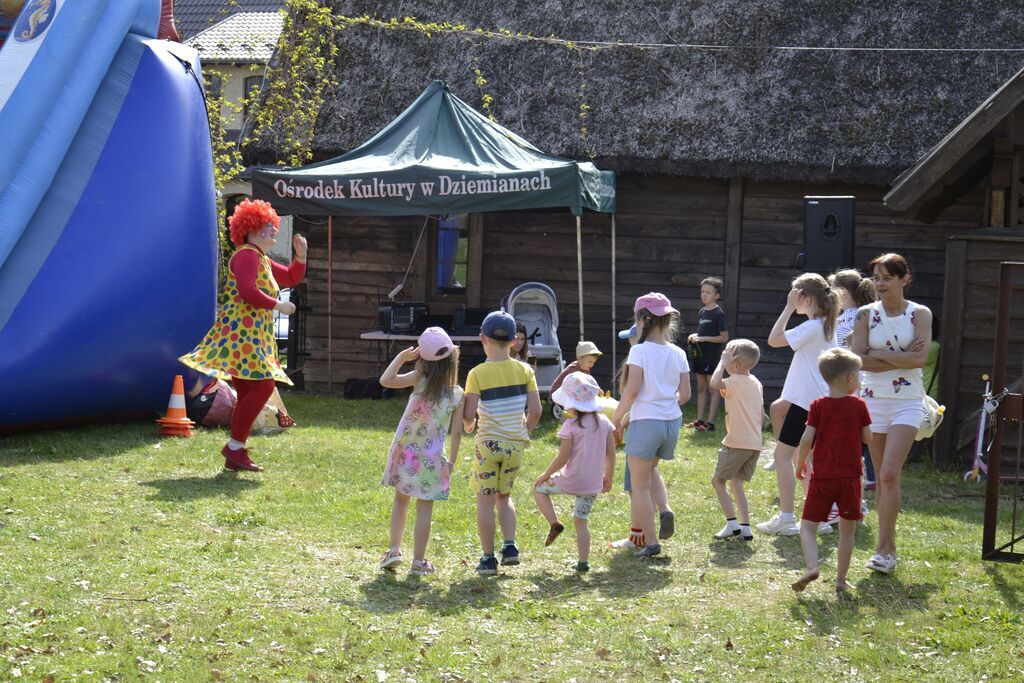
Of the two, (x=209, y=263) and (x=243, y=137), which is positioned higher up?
(x=243, y=137)

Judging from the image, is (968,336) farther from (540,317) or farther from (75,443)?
(75,443)

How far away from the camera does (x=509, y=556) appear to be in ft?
23.5

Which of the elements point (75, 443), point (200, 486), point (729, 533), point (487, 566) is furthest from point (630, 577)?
point (75, 443)

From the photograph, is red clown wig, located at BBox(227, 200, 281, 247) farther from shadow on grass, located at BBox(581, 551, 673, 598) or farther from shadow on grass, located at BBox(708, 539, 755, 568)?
shadow on grass, located at BBox(708, 539, 755, 568)

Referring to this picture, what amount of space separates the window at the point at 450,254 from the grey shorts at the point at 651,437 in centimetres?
975

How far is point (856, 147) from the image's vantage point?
15734 millimetres

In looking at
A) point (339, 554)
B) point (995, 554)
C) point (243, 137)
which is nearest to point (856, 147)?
point (243, 137)

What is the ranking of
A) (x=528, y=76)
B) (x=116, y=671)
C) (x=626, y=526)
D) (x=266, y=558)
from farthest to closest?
1. (x=528, y=76)
2. (x=626, y=526)
3. (x=266, y=558)
4. (x=116, y=671)

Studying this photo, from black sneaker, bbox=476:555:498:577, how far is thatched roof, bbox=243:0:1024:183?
9.71m

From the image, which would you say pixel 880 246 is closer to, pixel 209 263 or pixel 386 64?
pixel 386 64

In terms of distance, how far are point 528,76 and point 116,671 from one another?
42.5 feet

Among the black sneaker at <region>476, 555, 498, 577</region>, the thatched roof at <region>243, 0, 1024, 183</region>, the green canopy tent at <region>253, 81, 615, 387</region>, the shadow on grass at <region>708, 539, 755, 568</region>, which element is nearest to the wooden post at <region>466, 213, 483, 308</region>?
the thatched roof at <region>243, 0, 1024, 183</region>

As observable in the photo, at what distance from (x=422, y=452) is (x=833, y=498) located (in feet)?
7.06

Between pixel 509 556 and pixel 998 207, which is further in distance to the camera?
pixel 998 207
